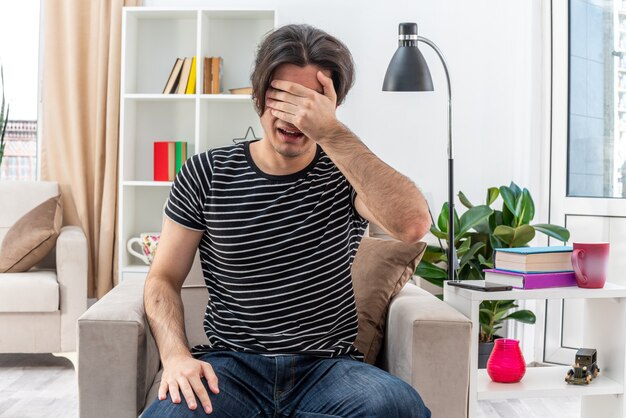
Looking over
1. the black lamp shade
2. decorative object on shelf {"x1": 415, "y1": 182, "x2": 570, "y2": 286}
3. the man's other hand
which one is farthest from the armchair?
decorative object on shelf {"x1": 415, "y1": 182, "x2": 570, "y2": 286}

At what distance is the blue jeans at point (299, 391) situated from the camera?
1507 mm

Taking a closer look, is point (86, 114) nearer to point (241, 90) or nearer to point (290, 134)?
point (241, 90)

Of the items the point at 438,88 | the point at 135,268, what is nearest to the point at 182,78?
the point at 135,268

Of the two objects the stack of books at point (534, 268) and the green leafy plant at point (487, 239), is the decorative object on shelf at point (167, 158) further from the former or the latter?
the stack of books at point (534, 268)

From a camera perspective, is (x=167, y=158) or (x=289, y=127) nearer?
(x=289, y=127)

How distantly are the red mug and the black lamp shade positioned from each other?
2.42ft

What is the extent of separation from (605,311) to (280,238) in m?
1.27

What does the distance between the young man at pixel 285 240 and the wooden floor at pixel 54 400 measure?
1509 millimetres

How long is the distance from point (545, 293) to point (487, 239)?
1315 millimetres

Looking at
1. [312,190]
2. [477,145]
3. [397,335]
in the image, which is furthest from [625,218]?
[312,190]

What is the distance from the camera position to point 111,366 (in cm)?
183

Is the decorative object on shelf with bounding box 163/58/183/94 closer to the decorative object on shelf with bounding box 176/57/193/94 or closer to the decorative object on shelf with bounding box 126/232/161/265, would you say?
the decorative object on shelf with bounding box 176/57/193/94

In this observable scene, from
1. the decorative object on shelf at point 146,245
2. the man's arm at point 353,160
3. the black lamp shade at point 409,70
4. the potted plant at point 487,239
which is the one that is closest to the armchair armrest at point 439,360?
the man's arm at point 353,160

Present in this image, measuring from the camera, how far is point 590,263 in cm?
234
